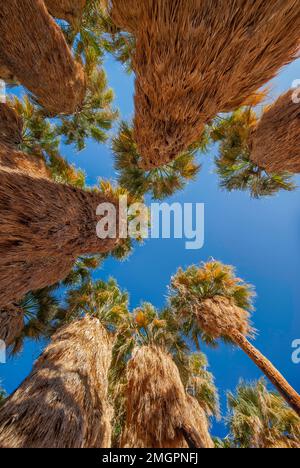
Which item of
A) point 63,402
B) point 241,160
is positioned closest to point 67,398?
point 63,402

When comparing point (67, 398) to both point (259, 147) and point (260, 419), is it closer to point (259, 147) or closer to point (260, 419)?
point (260, 419)

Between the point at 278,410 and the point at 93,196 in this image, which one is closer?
the point at 278,410

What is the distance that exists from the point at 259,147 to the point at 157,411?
4.93 metres

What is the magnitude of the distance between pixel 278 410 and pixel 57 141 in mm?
9172

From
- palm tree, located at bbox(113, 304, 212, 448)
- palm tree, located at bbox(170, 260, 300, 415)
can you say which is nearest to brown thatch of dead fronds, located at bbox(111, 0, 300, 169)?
palm tree, located at bbox(170, 260, 300, 415)

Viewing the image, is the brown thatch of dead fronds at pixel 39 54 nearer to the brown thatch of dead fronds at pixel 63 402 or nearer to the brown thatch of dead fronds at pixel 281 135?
the brown thatch of dead fronds at pixel 281 135

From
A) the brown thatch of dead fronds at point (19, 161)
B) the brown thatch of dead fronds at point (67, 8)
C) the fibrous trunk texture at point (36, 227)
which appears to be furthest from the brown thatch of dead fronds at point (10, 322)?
the brown thatch of dead fronds at point (67, 8)

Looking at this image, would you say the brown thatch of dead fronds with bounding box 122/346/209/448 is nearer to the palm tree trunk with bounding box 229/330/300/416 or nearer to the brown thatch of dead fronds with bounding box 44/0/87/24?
the palm tree trunk with bounding box 229/330/300/416

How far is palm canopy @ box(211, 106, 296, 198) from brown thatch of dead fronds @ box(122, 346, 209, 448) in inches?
184

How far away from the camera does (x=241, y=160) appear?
485 cm

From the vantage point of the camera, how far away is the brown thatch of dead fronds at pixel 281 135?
10.3 ft
